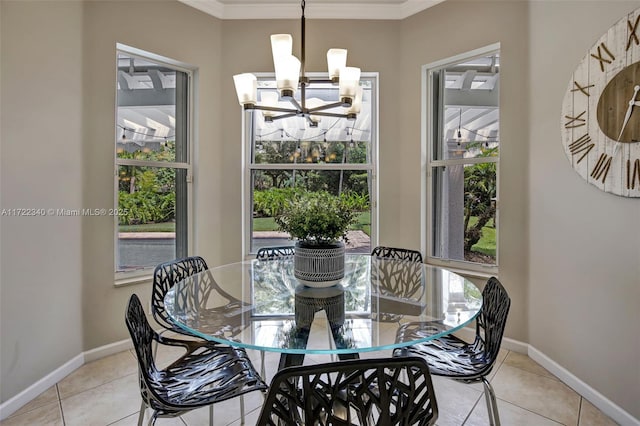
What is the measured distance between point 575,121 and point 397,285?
1619mm

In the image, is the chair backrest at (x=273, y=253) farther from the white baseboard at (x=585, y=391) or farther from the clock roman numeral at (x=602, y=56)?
the clock roman numeral at (x=602, y=56)

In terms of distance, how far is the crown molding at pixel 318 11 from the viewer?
3137mm

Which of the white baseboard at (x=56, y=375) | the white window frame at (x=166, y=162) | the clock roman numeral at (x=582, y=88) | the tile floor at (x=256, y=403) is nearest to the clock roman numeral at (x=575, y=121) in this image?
the clock roman numeral at (x=582, y=88)

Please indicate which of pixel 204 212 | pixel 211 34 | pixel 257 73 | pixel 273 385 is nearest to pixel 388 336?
pixel 273 385

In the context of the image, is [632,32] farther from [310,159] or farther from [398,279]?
[310,159]

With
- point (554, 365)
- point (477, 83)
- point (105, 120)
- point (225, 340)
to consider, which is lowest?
point (554, 365)

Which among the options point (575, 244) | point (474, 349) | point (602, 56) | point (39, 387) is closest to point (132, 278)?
point (39, 387)

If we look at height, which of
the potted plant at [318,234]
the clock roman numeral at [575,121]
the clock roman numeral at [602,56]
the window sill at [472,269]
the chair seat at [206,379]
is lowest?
the chair seat at [206,379]

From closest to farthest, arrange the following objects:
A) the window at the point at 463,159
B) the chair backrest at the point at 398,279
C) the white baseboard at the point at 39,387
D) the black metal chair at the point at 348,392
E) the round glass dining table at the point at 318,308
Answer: the black metal chair at the point at 348,392 → the round glass dining table at the point at 318,308 → the chair backrest at the point at 398,279 → the white baseboard at the point at 39,387 → the window at the point at 463,159

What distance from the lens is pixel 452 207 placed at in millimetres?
3070

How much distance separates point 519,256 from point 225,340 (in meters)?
2.42

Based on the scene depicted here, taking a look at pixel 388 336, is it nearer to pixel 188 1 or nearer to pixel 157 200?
pixel 157 200

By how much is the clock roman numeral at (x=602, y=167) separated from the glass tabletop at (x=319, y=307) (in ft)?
3.44

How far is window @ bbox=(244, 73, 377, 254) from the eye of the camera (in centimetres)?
335
